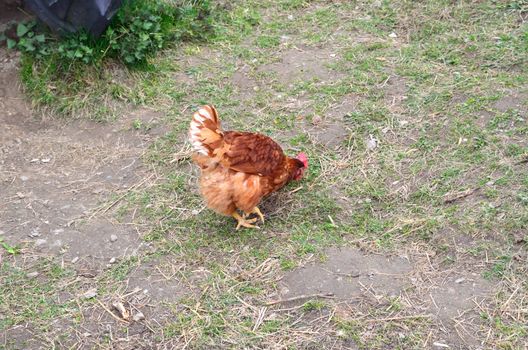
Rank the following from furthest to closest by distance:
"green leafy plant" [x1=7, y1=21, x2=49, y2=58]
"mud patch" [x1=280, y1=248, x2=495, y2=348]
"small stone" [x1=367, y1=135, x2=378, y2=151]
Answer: "green leafy plant" [x1=7, y1=21, x2=49, y2=58] < "small stone" [x1=367, y1=135, x2=378, y2=151] < "mud patch" [x1=280, y1=248, x2=495, y2=348]

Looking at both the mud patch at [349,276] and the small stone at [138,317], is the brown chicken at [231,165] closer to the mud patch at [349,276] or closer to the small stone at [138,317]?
the mud patch at [349,276]

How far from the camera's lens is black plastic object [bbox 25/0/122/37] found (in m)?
5.56

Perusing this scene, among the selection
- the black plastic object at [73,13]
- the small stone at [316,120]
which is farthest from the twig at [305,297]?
the black plastic object at [73,13]

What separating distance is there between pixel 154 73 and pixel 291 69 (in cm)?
140

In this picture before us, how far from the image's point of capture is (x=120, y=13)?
5.94 meters

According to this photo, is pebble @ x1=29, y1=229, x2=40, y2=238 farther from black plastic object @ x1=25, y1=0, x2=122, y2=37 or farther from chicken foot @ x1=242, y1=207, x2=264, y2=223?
black plastic object @ x1=25, y1=0, x2=122, y2=37

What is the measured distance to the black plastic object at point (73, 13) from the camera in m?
5.56

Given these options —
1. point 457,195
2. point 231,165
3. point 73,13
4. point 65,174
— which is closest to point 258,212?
point 231,165

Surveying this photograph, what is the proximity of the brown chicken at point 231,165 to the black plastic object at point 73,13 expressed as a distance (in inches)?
80.4

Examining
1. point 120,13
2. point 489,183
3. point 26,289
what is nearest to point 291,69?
point 120,13

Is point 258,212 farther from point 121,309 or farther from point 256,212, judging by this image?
point 121,309

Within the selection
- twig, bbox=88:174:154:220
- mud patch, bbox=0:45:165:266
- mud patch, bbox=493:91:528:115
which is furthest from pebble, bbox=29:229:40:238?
mud patch, bbox=493:91:528:115

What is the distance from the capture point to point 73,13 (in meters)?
5.64

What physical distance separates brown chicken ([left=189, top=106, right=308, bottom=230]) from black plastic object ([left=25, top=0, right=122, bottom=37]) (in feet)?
6.70
